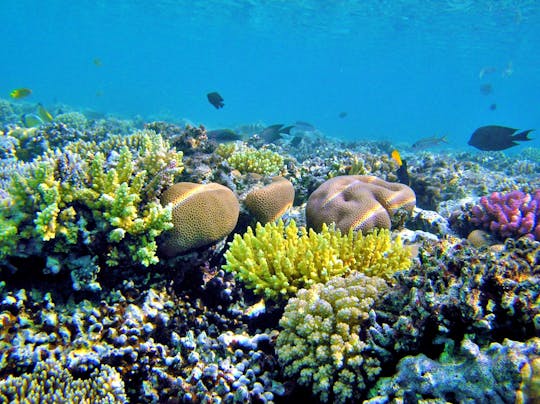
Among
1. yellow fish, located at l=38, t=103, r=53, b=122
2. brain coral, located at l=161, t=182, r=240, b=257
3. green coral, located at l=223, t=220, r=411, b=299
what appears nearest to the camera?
green coral, located at l=223, t=220, r=411, b=299

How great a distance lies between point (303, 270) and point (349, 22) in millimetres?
49594

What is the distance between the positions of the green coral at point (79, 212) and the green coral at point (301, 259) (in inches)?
35.8

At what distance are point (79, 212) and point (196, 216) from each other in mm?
1107

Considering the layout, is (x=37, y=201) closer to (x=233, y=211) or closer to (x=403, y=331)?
(x=233, y=211)

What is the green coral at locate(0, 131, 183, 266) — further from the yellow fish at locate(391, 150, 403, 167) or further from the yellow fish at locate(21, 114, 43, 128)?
the yellow fish at locate(21, 114, 43, 128)

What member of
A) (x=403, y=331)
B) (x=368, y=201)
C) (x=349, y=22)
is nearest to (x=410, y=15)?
(x=349, y=22)

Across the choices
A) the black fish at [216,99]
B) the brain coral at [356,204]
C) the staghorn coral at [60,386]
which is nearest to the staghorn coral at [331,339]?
the staghorn coral at [60,386]

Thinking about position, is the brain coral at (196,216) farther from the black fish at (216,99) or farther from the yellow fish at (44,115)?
the yellow fish at (44,115)

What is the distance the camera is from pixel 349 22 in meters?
44.0

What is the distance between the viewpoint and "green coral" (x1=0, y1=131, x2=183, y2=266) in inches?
109

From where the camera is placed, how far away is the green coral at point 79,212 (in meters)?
2.76

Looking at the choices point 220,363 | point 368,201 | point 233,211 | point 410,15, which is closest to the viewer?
point 220,363

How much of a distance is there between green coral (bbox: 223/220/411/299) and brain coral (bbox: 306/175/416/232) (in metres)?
0.68

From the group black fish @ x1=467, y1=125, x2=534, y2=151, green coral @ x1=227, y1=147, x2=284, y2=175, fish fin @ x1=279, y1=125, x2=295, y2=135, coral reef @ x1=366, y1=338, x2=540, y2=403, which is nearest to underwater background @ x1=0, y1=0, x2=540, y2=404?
coral reef @ x1=366, y1=338, x2=540, y2=403
